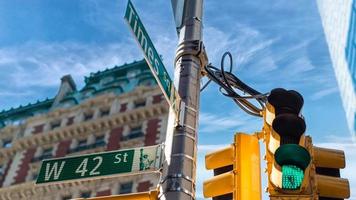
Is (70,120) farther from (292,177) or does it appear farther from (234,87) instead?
(292,177)

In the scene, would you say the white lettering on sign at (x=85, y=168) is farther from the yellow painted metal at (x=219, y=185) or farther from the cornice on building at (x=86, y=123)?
the cornice on building at (x=86, y=123)

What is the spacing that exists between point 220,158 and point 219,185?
438 mm

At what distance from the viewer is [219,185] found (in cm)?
587

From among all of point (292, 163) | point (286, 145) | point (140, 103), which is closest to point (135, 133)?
point (140, 103)

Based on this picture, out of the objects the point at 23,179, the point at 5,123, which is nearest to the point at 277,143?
the point at 23,179

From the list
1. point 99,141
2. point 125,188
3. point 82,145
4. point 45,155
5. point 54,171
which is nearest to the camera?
point 54,171

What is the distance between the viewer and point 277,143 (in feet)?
17.7

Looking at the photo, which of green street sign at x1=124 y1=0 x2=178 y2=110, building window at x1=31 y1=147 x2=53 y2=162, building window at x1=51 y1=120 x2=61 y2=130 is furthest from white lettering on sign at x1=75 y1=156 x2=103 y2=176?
building window at x1=51 y1=120 x2=61 y2=130

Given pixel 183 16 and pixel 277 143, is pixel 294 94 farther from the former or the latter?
pixel 183 16

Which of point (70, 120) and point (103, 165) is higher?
point (70, 120)

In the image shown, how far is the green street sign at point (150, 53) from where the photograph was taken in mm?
5832

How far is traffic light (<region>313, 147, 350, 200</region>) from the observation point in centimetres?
523

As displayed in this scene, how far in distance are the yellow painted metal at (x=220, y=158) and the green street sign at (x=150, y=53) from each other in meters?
0.84

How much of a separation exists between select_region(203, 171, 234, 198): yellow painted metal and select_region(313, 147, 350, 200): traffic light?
3.32 feet
